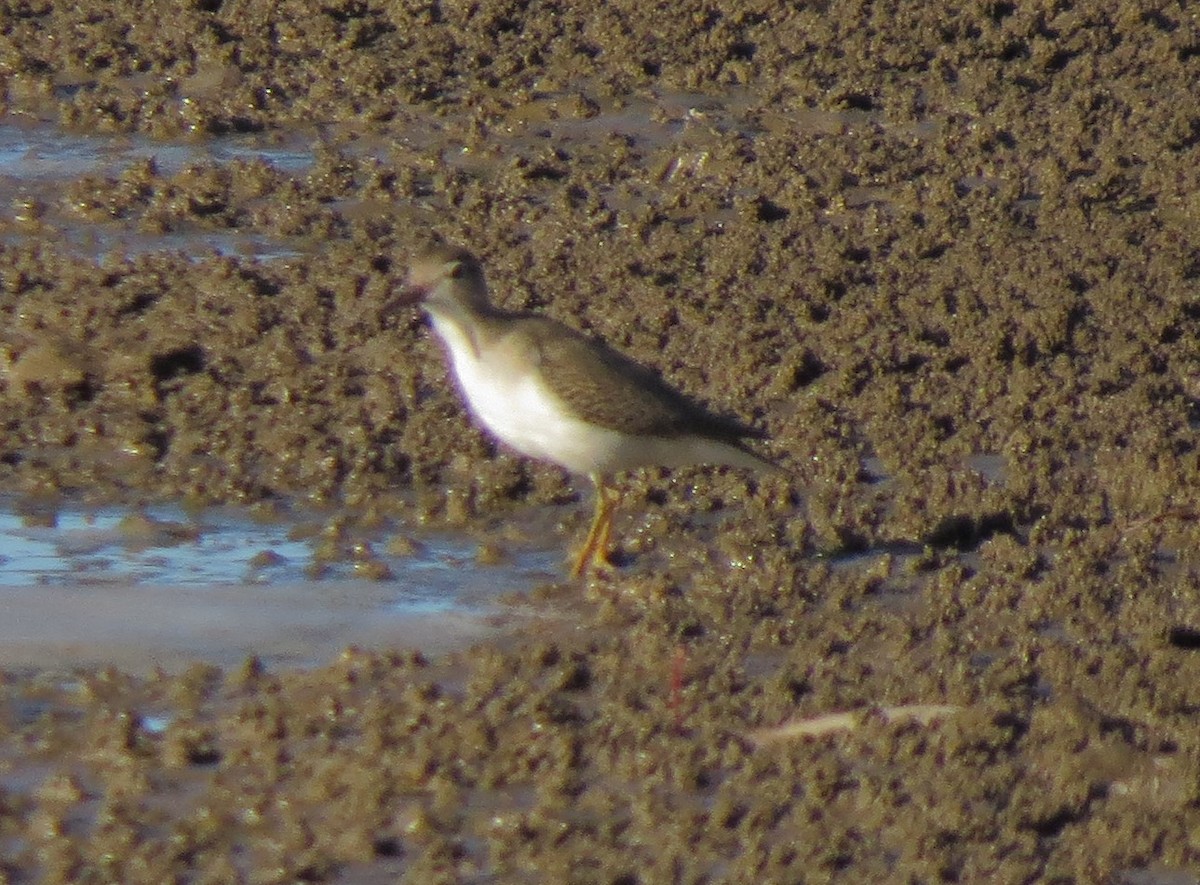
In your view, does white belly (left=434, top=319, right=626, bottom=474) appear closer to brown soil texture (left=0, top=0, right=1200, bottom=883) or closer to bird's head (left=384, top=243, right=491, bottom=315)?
bird's head (left=384, top=243, right=491, bottom=315)

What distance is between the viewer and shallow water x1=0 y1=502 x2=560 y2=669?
7699 mm

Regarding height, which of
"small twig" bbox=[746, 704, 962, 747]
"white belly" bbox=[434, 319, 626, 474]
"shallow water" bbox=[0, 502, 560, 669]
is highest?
"white belly" bbox=[434, 319, 626, 474]

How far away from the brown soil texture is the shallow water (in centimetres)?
23

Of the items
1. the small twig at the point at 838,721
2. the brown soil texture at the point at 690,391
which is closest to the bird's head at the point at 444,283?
the brown soil texture at the point at 690,391

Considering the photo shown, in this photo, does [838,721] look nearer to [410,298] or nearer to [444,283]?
[444,283]

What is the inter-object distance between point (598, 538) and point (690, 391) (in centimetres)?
160

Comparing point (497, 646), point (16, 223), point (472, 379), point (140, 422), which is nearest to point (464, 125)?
point (16, 223)

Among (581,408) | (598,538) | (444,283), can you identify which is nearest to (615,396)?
(581,408)

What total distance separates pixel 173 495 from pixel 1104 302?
408 cm

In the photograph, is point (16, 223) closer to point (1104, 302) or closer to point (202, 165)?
point (202, 165)

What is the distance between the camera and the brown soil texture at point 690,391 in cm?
648

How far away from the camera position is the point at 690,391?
9805mm

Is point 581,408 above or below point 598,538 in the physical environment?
above

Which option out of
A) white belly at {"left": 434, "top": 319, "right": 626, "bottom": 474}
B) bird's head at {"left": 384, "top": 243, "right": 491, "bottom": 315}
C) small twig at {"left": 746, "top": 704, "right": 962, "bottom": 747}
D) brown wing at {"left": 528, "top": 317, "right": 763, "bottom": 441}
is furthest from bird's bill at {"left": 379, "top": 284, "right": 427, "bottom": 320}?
small twig at {"left": 746, "top": 704, "right": 962, "bottom": 747}
